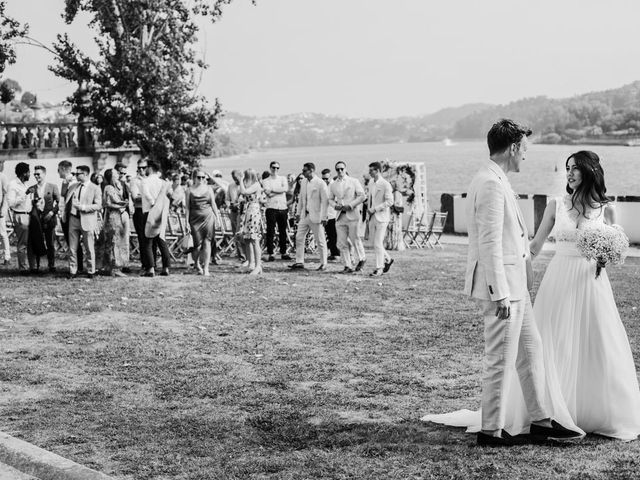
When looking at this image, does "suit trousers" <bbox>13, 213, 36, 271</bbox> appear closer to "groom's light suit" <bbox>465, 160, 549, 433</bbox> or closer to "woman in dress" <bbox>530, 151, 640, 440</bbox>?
"woman in dress" <bbox>530, 151, 640, 440</bbox>

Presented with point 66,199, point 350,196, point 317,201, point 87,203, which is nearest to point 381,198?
point 350,196

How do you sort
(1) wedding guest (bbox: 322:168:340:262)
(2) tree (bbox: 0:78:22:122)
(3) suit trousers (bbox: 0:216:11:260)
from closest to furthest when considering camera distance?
(3) suit trousers (bbox: 0:216:11:260) < (1) wedding guest (bbox: 322:168:340:262) < (2) tree (bbox: 0:78:22:122)

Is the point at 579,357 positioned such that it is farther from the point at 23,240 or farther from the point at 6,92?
the point at 6,92

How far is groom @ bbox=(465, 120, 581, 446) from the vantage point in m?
5.71

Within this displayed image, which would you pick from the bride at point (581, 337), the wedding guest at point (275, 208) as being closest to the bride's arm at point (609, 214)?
the bride at point (581, 337)

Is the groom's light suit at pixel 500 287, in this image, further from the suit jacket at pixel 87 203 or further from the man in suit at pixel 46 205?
the man in suit at pixel 46 205

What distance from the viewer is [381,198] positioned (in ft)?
49.9

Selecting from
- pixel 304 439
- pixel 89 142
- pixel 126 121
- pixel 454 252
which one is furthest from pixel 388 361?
pixel 89 142

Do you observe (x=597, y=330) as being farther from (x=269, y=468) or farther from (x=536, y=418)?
(x=269, y=468)

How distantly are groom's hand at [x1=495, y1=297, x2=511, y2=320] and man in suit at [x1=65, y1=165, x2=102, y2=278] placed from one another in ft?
32.0

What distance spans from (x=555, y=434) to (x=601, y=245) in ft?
4.44

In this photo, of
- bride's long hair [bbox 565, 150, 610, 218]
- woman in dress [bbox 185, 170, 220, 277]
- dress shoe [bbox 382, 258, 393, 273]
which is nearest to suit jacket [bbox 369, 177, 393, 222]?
dress shoe [bbox 382, 258, 393, 273]

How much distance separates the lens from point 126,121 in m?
25.5

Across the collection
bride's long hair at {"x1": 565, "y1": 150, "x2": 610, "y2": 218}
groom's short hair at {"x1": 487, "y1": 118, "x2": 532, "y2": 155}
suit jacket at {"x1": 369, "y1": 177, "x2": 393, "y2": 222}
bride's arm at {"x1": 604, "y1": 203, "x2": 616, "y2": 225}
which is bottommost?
suit jacket at {"x1": 369, "y1": 177, "x2": 393, "y2": 222}
